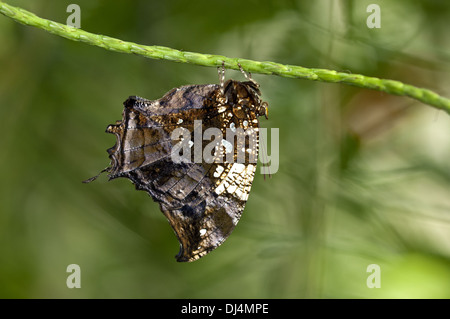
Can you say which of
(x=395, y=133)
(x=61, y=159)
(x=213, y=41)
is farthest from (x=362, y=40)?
(x=61, y=159)

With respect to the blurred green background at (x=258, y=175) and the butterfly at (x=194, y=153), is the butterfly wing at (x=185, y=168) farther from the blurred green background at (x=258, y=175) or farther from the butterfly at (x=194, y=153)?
the blurred green background at (x=258, y=175)

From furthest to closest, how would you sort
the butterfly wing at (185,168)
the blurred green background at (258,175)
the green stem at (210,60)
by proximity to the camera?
the blurred green background at (258,175) → the butterfly wing at (185,168) → the green stem at (210,60)

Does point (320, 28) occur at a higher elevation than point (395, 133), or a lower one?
higher

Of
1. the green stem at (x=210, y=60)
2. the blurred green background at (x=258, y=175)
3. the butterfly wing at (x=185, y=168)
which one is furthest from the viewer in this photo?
the blurred green background at (x=258, y=175)

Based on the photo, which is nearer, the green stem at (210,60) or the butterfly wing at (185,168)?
the green stem at (210,60)

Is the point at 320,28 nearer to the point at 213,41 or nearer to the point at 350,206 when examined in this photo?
the point at 213,41

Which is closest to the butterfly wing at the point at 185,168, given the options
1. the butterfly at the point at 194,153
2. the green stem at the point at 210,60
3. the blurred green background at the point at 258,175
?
the butterfly at the point at 194,153

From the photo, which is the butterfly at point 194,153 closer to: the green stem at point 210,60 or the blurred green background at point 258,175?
the green stem at point 210,60
